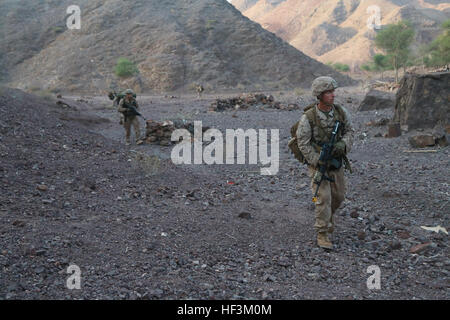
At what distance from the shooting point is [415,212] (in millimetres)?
4797

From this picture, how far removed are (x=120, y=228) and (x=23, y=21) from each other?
41152mm

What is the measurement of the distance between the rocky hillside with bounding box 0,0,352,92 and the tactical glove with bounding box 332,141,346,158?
25.3m

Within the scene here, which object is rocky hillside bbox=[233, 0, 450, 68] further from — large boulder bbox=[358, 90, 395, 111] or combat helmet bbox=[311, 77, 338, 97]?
combat helmet bbox=[311, 77, 338, 97]

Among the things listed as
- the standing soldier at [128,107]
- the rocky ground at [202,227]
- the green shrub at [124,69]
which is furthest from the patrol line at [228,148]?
the green shrub at [124,69]

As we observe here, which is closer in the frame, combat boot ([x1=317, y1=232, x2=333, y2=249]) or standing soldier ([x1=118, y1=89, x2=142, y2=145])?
combat boot ([x1=317, y1=232, x2=333, y2=249])

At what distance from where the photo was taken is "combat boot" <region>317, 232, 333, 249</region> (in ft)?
12.3

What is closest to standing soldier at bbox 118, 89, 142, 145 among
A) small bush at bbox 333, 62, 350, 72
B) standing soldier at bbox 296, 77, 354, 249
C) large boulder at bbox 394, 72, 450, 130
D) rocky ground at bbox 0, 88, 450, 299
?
rocky ground at bbox 0, 88, 450, 299

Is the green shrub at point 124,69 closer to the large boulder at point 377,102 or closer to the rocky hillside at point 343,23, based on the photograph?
the large boulder at point 377,102

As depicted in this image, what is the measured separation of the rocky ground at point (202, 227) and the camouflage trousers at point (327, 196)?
0.25 meters

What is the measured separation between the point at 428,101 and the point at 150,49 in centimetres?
2690

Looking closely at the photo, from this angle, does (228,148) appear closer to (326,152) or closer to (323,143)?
(323,143)

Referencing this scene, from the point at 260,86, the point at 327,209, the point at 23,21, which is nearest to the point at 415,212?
the point at 327,209

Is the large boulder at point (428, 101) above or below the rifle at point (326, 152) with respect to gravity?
above

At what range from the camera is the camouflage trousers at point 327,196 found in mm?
3719
